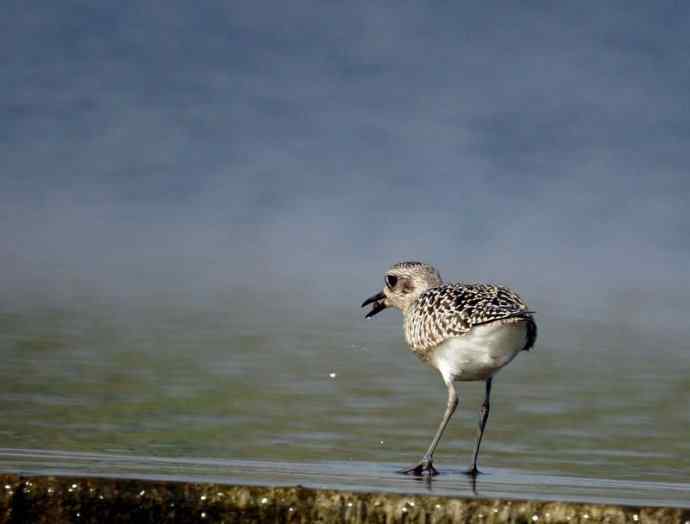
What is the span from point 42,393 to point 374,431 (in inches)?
296

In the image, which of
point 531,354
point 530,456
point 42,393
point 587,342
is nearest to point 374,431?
point 530,456

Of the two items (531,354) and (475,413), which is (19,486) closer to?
(475,413)

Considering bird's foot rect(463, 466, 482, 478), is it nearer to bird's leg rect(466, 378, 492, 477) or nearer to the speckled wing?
bird's leg rect(466, 378, 492, 477)

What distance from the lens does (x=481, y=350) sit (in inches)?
634

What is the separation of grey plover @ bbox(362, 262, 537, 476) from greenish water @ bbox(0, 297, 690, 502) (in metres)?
0.86

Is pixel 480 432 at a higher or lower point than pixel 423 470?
higher

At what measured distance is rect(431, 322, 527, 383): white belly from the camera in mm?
15961

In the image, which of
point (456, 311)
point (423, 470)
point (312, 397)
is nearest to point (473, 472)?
point (423, 470)

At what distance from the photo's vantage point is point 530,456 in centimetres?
2431

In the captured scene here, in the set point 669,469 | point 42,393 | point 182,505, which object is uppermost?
point 42,393

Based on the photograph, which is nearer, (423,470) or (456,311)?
(423,470)

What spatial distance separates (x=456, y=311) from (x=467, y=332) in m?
0.24

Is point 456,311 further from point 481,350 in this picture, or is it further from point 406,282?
point 406,282

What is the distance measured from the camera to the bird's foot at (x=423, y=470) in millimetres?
15508
